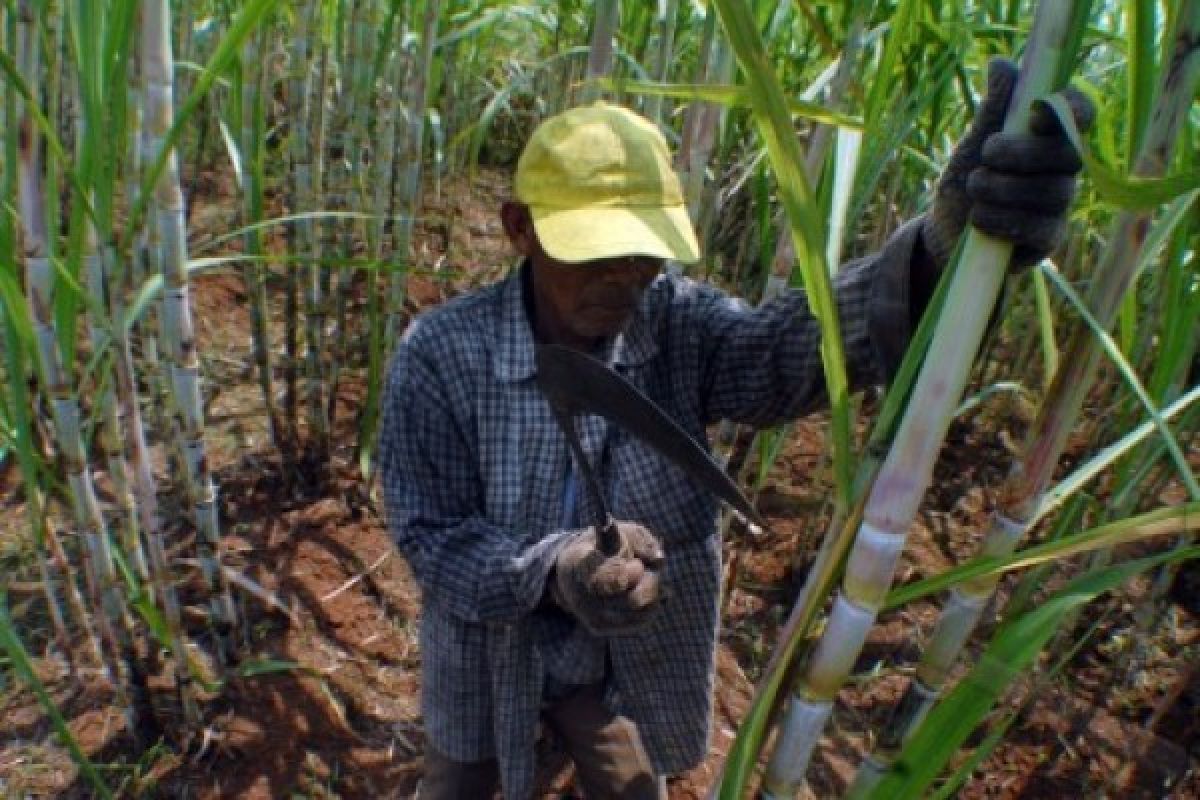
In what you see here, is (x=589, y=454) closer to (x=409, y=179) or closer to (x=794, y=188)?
(x=794, y=188)

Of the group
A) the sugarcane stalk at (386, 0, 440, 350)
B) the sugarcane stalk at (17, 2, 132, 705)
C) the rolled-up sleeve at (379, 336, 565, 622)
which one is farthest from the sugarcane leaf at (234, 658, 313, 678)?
the sugarcane stalk at (386, 0, 440, 350)

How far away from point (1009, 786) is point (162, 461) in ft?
5.48

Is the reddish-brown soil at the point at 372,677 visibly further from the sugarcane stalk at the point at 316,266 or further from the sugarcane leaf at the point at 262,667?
the sugarcane stalk at the point at 316,266

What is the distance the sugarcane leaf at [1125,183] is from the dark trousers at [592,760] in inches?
36.9

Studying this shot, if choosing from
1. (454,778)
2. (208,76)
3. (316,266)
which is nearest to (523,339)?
(208,76)

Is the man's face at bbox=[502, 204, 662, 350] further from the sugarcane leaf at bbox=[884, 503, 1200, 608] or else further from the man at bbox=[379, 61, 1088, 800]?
the sugarcane leaf at bbox=[884, 503, 1200, 608]

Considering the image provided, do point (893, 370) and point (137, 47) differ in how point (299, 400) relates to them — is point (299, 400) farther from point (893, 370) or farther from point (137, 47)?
point (893, 370)

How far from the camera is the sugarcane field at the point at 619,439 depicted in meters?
0.51

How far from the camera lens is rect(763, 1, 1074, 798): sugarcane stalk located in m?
0.42

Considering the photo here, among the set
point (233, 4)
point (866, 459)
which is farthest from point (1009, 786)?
point (233, 4)

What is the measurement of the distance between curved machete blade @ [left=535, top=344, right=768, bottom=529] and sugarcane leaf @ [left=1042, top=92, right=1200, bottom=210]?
0.75 feet

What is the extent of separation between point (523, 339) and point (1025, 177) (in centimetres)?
62

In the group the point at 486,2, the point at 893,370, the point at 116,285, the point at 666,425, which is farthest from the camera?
the point at 486,2

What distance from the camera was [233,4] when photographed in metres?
1.69
